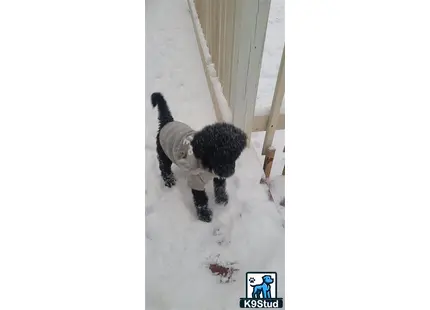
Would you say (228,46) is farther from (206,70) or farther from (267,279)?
(267,279)

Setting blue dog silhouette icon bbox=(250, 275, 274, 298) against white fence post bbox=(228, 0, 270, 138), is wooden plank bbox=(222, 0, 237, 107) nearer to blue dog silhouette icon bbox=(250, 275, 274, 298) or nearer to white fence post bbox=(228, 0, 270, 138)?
white fence post bbox=(228, 0, 270, 138)

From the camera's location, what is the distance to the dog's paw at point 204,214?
803mm

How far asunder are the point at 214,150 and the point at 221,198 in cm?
13

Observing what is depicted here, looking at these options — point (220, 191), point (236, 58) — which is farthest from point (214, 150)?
point (236, 58)

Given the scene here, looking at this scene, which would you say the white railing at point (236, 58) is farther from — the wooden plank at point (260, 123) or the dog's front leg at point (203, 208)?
the dog's front leg at point (203, 208)

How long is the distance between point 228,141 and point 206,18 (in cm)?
36

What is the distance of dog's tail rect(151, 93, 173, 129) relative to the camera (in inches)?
30.0

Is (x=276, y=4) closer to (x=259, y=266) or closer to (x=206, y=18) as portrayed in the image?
(x=206, y=18)

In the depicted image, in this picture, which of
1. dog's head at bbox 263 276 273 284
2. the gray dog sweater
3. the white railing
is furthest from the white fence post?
dog's head at bbox 263 276 273 284

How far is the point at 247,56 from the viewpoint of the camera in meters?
0.77

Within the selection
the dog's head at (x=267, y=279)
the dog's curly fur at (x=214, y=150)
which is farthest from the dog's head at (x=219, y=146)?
the dog's head at (x=267, y=279)

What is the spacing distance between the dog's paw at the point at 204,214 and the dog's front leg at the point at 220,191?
0.10 feet

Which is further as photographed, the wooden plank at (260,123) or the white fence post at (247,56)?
the wooden plank at (260,123)
